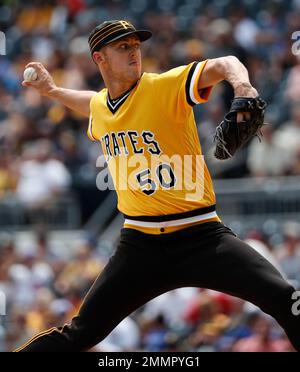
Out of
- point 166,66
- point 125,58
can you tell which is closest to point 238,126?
point 125,58

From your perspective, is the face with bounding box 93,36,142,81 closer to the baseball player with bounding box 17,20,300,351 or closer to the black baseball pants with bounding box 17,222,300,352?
the baseball player with bounding box 17,20,300,351

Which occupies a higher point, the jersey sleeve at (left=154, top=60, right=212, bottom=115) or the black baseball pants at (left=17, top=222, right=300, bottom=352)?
the jersey sleeve at (left=154, top=60, right=212, bottom=115)

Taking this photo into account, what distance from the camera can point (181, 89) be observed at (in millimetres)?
5496

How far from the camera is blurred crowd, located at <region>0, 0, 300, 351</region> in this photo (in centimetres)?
972

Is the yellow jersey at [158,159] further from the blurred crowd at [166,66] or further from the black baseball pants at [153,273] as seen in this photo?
the blurred crowd at [166,66]

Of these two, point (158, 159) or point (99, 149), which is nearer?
point (158, 159)

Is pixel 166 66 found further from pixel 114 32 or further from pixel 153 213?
pixel 153 213

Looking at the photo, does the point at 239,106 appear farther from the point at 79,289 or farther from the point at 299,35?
the point at 79,289

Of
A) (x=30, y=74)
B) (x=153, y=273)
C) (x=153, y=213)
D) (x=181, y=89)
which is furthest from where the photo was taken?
(x=30, y=74)

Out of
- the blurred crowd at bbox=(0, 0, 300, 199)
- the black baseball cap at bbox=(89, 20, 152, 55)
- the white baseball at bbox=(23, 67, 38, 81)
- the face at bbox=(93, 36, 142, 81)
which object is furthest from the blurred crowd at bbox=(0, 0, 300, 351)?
the black baseball cap at bbox=(89, 20, 152, 55)

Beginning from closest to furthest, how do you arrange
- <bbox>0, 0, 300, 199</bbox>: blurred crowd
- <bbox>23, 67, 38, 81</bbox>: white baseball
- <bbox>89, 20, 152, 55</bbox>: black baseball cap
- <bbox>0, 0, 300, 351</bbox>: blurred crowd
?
<bbox>89, 20, 152, 55</bbox>: black baseball cap < <bbox>23, 67, 38, 81</bbox>: white baseball < <bbox>0, 0, 300, 351</bbox>: blurred crowd < <bbox>0, 0, 300, 199</bbox>: blurred crowd

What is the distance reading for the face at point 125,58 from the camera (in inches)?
232

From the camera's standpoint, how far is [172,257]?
5.72 metres

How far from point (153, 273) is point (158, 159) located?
68 centimetres
